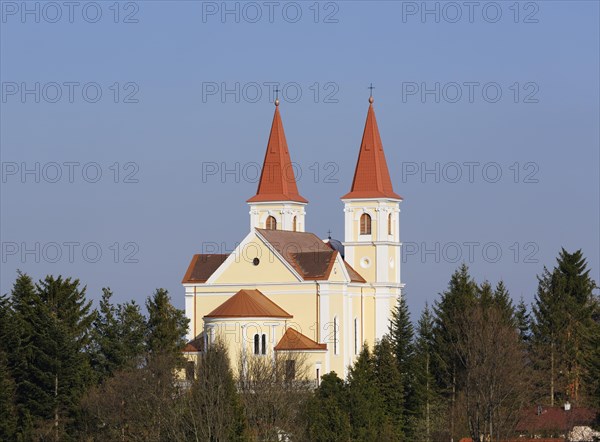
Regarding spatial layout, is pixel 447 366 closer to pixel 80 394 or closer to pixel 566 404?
pixel 566 404

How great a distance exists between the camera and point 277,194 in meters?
106

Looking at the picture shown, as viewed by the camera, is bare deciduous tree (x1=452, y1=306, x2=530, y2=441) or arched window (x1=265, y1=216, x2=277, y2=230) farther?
arched window (x1=265, y1=216, x2=277, y2=230)

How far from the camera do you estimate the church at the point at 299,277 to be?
94.5 metres

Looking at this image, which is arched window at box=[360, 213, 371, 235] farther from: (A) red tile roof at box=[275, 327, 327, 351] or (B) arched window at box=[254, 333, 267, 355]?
(B) arched window at box=[254, 333, 267, 355]

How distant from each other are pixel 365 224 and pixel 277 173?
6282mm

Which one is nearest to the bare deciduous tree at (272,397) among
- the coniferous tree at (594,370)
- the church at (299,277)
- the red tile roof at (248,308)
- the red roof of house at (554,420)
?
the red tile roof at (248,308)

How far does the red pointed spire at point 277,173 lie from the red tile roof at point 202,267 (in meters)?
6.15

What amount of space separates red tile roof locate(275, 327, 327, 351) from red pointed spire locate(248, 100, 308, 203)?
1214cm

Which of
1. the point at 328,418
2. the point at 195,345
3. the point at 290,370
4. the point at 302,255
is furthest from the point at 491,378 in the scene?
the point at 195,345

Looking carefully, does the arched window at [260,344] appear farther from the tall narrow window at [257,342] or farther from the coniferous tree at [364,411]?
the coniferous tree at [364,411]

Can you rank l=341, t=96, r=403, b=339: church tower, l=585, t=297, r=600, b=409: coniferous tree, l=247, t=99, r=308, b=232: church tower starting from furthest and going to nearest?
l=247, t=99, r=308, b=232: church tower
l=341, t=96, r=403, b=339: church tower
l=585, t=297, r=600, b=409: coniferous tree

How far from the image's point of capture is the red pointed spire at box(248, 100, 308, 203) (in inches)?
4181

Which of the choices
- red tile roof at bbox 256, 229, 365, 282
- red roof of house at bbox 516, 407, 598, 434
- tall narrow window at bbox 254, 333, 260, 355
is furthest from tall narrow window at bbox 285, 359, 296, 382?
red roof of house at bbox 516, 407, 598, 434

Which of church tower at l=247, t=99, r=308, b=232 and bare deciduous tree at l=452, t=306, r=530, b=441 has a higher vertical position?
church tower at l=247, t=99, r=308, b=232
